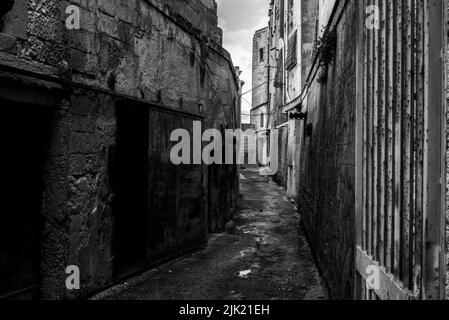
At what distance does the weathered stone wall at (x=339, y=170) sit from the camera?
3.42m

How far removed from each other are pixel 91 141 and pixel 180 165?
6.25 ft

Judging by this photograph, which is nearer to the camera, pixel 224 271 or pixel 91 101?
pixel 91 101

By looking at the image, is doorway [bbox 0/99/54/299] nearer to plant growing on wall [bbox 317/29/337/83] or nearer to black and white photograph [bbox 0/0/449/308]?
black and white photograph [bbox 0/0/449/308]

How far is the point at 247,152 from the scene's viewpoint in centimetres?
3375

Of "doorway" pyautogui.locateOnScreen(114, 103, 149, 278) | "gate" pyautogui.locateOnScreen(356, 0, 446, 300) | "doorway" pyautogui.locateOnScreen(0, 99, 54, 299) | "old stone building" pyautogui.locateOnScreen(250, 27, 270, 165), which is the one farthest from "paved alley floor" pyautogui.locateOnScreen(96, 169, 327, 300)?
"old stone building" pyautogui.locateOnScreen(250, 27, 270, 165)

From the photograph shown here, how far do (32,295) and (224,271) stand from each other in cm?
259

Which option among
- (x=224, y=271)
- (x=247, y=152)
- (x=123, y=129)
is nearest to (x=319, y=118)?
(x=224, y=271)

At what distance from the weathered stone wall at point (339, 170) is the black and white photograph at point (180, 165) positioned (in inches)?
1.2

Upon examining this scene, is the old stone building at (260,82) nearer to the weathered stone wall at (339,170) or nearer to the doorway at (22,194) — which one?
the weathered stone wall at (339,170)

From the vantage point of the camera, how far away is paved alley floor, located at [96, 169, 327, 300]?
4402 mm

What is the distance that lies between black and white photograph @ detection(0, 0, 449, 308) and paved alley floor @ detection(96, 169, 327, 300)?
0.12ft

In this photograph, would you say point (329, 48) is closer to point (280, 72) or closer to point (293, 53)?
point (293, 53)

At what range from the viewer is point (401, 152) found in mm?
1998
